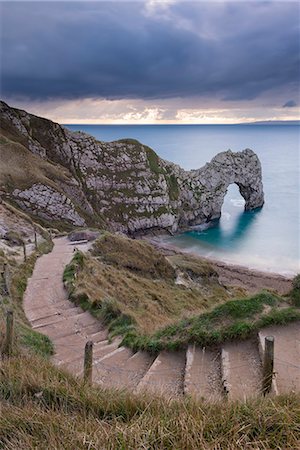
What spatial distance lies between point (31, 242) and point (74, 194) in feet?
142

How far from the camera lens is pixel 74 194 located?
76.2 m

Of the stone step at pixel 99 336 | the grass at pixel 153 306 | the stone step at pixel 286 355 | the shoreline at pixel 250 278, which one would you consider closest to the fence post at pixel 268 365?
the stone step at pixel 286 355

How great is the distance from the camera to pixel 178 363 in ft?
34.1

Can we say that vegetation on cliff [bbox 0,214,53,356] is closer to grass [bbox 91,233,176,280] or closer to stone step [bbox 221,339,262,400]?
stone step [bbox 221,339,262,400]

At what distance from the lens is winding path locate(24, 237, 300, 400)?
804cm

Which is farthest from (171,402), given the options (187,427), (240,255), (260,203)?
(260,203)

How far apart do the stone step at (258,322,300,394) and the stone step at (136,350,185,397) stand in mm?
2196

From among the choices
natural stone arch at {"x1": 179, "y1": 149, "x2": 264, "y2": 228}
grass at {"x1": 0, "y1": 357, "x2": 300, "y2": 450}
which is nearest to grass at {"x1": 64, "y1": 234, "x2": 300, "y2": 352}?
grass at {"x1": 0, "y1": 357, "x2": 300, "y2": 450}

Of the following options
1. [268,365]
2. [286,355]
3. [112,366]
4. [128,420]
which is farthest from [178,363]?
[128,420]

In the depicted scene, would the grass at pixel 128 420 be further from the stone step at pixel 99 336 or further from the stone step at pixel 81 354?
the stone step at pixel 99 336

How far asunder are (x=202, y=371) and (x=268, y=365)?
2.83m

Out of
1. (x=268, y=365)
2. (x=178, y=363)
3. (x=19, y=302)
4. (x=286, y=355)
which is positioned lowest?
(x=19, y=302)

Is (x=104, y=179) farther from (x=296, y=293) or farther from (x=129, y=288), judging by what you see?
(x=296, y=293)

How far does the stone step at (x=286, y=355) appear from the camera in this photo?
25.2ft
